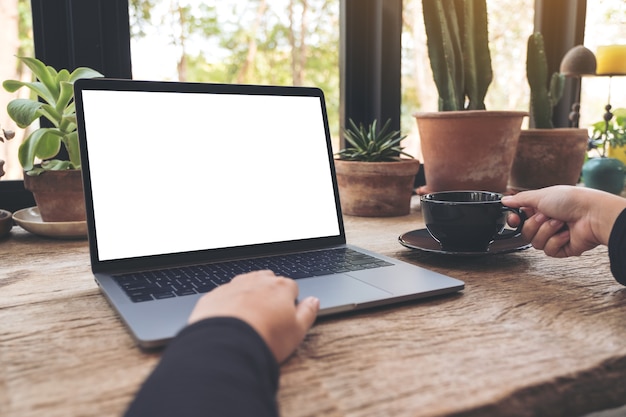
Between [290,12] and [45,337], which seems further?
[290,12]

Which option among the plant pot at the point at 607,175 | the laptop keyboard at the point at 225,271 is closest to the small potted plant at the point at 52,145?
the laptop keyboard at the point at 225,271

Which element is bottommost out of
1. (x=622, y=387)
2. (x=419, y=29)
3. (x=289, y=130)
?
(x=622, y=387)

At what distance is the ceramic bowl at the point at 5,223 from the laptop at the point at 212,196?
1.24ft

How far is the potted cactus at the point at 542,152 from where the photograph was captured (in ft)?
4.50

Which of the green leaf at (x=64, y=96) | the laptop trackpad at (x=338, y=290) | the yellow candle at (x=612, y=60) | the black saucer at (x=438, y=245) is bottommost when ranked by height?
the black saucer at (x=438, y=245)

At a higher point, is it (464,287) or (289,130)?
(289,130)

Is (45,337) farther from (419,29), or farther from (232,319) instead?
(419,29)

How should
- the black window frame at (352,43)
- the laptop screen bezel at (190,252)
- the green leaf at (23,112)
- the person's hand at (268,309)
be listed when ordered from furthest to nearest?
1. the black window frame at (352,43)
2. the green leaf at (23,112)
3. the laptop screen bezel at (190,252)
4. the person's hand at (268,309)

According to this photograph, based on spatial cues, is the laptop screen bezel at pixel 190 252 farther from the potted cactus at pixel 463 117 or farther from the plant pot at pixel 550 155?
the plant pot at pixel 550 155

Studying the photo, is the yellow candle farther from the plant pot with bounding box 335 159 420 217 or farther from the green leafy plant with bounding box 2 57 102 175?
the green leafy plant with bounding box 2 57 102 175

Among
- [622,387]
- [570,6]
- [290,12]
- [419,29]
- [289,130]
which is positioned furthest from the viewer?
[570,6]

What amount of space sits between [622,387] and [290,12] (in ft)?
4.46

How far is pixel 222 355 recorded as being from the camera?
36 cm

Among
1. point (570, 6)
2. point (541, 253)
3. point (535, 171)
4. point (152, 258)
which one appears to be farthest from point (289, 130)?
point (570, 6)
